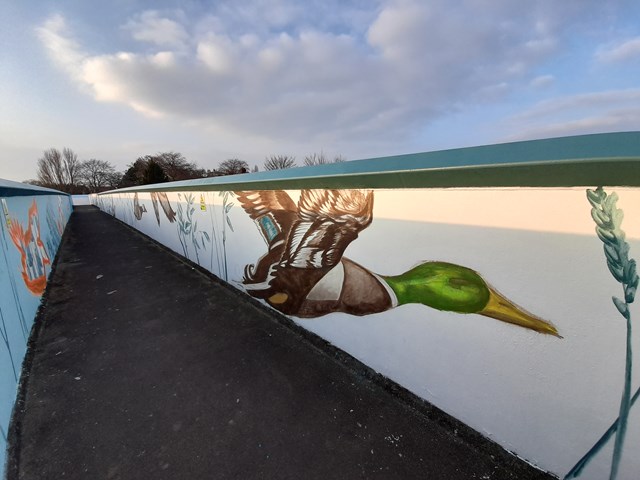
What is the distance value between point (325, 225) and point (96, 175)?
76.1m

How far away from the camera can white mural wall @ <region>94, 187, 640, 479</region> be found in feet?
4.93

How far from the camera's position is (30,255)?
4.85 m

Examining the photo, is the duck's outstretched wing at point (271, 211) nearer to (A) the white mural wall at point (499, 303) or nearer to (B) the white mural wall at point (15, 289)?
(A) the white mural wall at point (499, 303)

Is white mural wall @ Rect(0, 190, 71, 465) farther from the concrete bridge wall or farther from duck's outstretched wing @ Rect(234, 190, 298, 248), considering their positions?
the concrete bridge wall

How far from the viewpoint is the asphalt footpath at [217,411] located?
193 centimetres

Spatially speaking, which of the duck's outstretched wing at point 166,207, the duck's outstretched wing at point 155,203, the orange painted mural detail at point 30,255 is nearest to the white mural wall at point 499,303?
the orange painted mural detail at point 30,255

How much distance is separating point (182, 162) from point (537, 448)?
6449 cm

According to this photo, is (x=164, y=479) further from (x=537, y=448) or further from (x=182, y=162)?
(x=182, y=162)

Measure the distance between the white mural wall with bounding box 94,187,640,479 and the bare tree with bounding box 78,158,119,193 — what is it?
7180 cm

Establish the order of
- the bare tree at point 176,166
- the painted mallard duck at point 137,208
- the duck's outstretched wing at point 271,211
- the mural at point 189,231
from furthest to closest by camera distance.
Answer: the bare tree at point 176,166 < the painted mallard duck at point 137,208 < the mural at point 189,231 < the duck's outstretched wing at point 271,211

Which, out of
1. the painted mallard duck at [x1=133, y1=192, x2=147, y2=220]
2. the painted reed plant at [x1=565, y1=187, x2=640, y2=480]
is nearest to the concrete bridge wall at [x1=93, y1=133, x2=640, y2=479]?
the painted reed plant at [x1=565, y1=187, x2=640, y2=480]

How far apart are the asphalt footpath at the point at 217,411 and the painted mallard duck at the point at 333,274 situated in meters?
0.59

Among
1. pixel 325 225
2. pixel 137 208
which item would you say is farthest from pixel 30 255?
pixel 137 208

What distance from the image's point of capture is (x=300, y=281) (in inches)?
142
